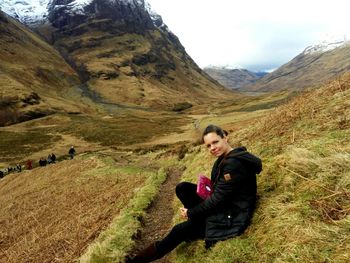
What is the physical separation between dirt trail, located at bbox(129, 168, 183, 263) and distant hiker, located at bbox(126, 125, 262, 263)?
122 centimetres

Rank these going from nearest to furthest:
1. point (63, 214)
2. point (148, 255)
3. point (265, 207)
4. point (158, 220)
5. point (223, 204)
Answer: point (223, 204)
point (265, 207)
point (148, 255)
point (158, 220)
point (63, 214)

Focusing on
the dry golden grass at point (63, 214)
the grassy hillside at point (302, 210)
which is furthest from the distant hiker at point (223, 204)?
the dry golden grass at point (63, 214)

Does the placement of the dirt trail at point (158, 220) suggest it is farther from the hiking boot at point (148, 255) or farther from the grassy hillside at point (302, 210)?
the grassy hillside at point (302, 210)

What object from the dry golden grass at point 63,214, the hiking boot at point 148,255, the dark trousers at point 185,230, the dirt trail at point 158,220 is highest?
the dark trousers at point 185,230

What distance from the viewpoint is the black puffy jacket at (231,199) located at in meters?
8.18

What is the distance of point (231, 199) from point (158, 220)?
592 centimetres

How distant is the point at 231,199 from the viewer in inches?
329

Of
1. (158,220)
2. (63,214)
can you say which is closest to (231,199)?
(158,220)

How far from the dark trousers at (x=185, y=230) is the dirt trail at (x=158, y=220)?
1060 mm

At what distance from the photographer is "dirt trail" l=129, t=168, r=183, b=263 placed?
11.8 metres


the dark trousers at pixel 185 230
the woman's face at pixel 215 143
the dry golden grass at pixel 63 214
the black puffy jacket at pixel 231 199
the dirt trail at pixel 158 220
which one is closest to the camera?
the black puffy jacket at pixel 231 199

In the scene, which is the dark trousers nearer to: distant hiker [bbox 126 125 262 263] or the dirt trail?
distant hiker [bbox 126 125 262 263]

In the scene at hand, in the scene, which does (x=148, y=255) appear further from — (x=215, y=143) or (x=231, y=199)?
(x=215, y=143)

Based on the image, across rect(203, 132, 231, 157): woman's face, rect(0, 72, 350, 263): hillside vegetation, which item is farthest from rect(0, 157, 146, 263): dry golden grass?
rect(203, 132, 231, 157): woman's face
